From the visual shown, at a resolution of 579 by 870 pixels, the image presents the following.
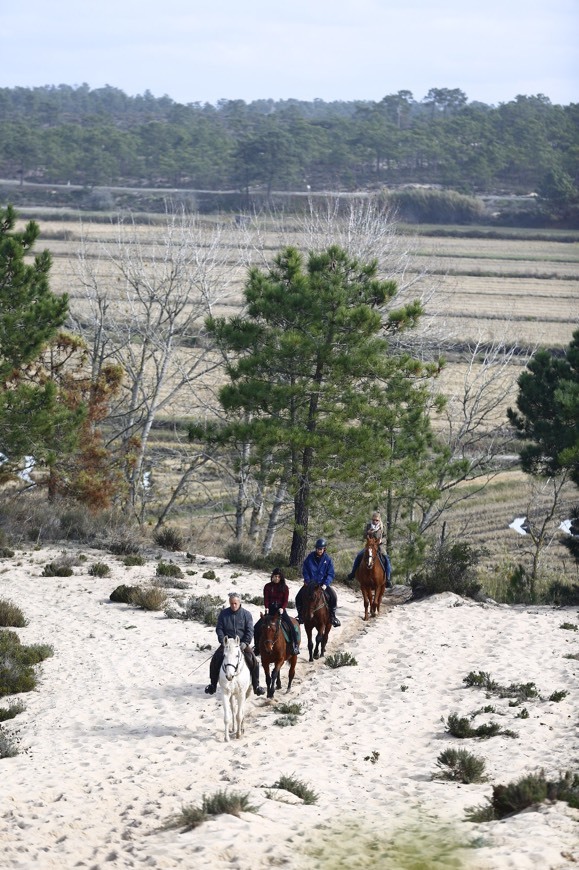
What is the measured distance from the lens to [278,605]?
18484mm

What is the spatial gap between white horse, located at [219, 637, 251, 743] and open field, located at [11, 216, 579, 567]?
Result: 36.1 feet

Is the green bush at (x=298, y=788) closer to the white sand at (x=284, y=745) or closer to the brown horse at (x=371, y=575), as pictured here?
the white sand at (x=284, y=745)

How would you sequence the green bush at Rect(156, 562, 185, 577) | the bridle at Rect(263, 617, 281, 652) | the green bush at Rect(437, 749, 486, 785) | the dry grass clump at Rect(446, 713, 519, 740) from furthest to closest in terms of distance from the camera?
the green bush at Rect(156, 562, 185, 577)
the bridle at Rect(263, 617, 281, 652)
the dry grass clump at Rect(446, 713, 519, 740)
the green bush at Rect(437, 749, 486, 785)

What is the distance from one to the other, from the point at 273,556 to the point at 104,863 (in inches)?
705

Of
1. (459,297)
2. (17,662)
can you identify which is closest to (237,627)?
(17,662)

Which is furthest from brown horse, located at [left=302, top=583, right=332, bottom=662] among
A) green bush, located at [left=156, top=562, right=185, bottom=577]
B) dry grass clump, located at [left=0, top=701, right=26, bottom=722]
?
green bush, located at [left=156, top=562, right=185, bottom=577]

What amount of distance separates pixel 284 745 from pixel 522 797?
4091 mm

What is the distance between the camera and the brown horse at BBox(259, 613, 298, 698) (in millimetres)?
17688

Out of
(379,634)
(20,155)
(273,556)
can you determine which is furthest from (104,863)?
(20,155)

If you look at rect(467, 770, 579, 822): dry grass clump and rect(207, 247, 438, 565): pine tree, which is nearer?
rect(467, 770, 579, 822): dry grass clump

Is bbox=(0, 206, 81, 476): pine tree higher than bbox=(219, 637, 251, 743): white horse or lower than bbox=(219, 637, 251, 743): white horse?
higher

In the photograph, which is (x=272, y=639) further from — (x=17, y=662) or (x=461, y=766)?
(x=17, y=662)

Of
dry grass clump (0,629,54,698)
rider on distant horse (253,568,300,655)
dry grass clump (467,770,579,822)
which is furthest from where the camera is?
dry grass clump (0,629,54,698)

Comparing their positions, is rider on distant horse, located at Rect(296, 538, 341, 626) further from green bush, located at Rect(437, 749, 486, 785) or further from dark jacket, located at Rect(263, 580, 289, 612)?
green bush, located at Rect(437, 749, 486, 785)
